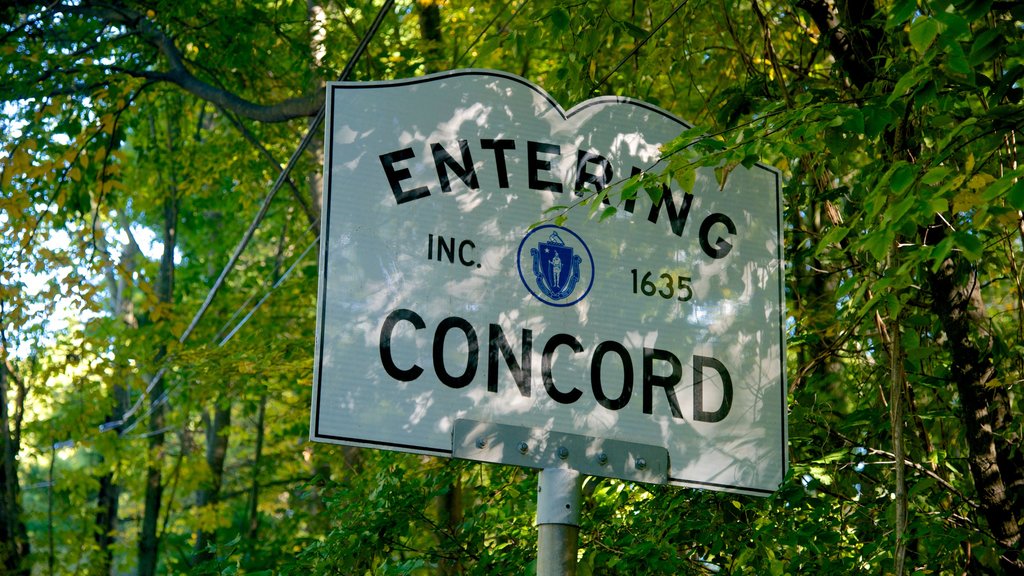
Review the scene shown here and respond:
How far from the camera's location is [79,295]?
9.41 metres

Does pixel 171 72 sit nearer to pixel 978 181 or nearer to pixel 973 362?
pixel 973 362

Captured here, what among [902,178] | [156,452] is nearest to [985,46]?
[902,178]

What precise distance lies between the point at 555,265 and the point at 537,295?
0.32ft

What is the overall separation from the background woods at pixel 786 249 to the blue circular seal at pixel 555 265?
0.34 metres

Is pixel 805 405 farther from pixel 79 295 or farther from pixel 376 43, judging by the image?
pixel 79 295

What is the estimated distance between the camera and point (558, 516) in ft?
7.66

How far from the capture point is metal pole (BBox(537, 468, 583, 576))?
7.64ft

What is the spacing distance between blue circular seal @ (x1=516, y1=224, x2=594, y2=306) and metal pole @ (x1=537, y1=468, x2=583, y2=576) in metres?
0.41

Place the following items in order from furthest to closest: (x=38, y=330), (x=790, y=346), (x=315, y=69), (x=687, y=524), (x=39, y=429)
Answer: (x=39, y=429), (x=38, y=330), (x=315, y=69), (x=790, y=346), (x=687, y=524)

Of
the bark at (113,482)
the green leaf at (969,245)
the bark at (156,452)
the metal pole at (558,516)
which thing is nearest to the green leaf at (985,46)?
the green leaf at (969,245)

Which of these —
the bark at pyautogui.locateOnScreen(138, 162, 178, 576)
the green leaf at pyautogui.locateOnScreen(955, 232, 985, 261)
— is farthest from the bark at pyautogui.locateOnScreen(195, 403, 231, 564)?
the green leaf at pyautogui.locateOnScreen(955, 232, 985, 261)

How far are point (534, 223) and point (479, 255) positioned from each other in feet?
0.53

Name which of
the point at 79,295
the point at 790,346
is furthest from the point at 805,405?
Answer: the point at 79,295

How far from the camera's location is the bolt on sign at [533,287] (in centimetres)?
232
